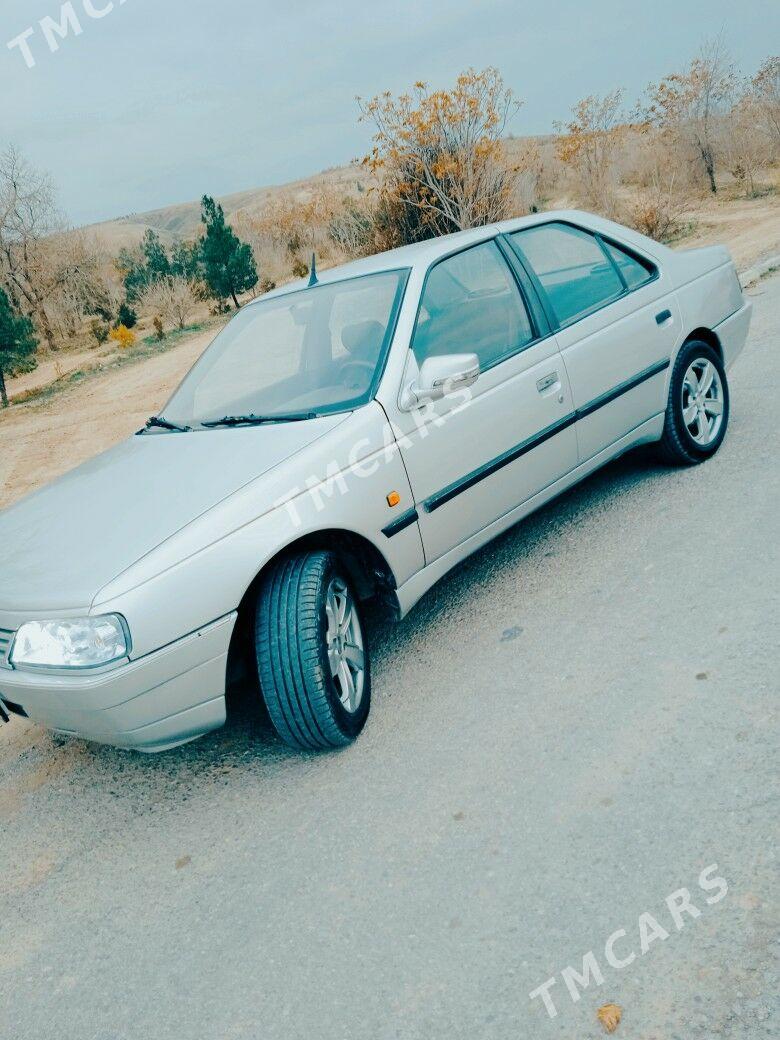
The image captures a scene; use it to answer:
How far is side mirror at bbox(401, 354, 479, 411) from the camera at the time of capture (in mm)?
3383

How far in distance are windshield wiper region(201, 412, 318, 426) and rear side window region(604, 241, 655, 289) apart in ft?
6.74

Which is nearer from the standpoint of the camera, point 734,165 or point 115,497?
point 115,497

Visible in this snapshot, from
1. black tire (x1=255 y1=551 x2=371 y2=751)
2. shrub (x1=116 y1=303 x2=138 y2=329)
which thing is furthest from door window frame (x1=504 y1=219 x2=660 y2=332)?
shrub (x1=116 y1=303 x2=138 y2=329)

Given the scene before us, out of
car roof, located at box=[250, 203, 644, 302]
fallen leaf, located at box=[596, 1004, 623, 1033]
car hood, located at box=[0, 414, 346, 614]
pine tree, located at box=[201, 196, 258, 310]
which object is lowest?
fallen leaf, located at box=[596, 1004, 623, 1033]

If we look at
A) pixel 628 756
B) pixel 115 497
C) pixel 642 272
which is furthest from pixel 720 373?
pixel 115 497

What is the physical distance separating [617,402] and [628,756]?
6.92 feet

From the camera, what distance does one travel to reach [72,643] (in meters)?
2.71

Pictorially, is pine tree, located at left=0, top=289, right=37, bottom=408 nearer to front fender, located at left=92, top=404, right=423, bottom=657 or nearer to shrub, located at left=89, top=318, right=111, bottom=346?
shrub, located at left=89, top=318, right=111, bottom=346

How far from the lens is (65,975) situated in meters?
2.46

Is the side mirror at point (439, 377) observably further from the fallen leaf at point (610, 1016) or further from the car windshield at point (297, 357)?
the fallen leaf at point (610, 1016)

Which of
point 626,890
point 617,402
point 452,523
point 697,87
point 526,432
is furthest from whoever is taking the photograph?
point 697,87

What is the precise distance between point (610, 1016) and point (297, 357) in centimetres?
301

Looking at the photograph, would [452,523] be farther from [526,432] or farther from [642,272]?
[642,272]

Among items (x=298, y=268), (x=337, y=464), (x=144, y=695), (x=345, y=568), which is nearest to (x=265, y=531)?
(x=337, y=464)
